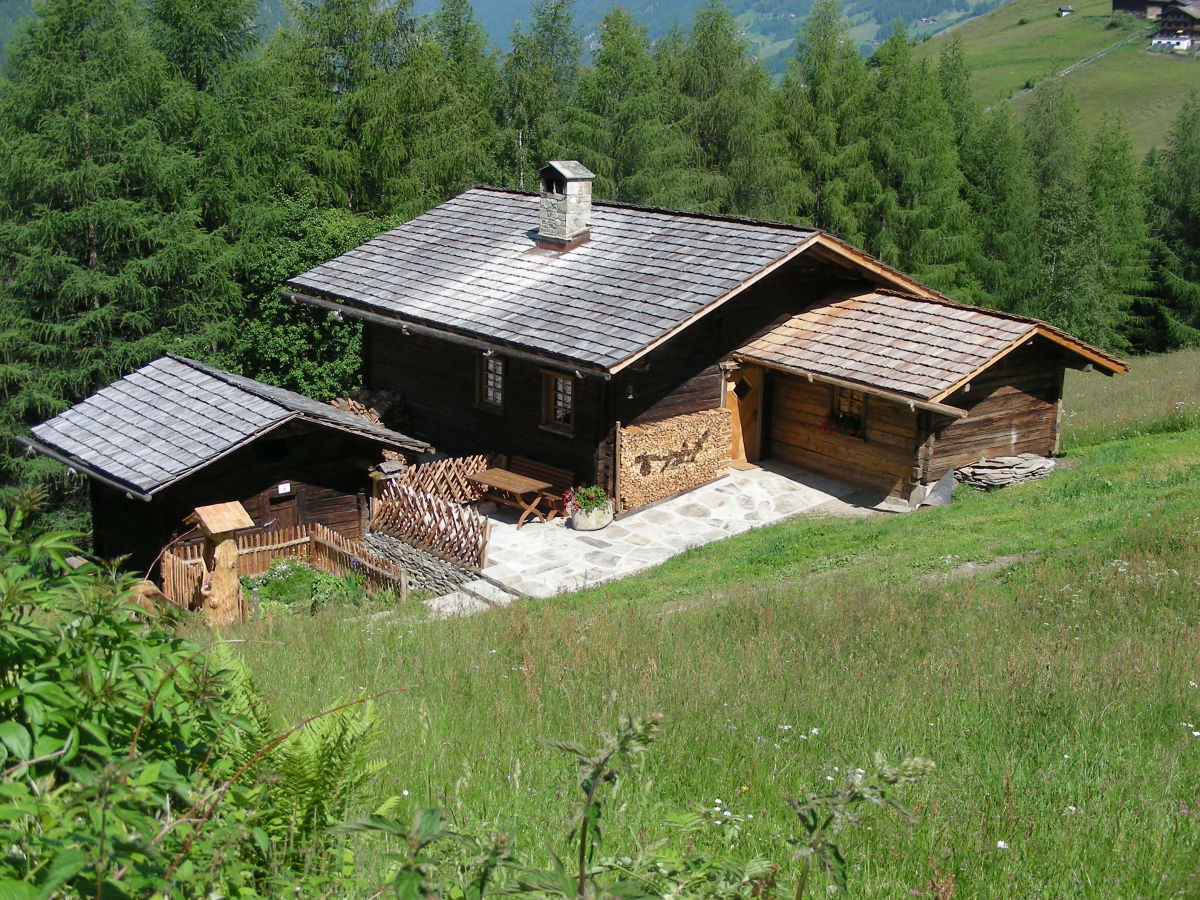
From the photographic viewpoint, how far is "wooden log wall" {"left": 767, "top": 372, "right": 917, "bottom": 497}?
779 inches

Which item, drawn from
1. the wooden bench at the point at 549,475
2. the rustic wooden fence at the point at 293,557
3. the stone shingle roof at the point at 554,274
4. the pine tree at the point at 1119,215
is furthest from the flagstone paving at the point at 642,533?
the pine tree at the point at 1119,215

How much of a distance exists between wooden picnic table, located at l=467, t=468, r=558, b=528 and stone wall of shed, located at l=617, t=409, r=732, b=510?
139 cm

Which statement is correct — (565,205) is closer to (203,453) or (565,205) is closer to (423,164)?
(203,453)

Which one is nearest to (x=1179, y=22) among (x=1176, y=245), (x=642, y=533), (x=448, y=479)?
(x=1176, y=245)

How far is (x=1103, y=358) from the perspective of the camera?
20.6 m

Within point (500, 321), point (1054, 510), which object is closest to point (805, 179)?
point (500, 321)

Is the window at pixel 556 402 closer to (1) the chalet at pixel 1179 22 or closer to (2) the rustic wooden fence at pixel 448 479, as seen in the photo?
(2) the rustic wooden fence at pixel 448 479

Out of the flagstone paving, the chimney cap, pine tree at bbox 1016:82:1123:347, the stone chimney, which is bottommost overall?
pine tree at bbox 1016:82:1123:347

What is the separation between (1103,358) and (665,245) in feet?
26.8

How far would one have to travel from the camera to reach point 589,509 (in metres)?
19.4

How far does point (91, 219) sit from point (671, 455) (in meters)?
16.6

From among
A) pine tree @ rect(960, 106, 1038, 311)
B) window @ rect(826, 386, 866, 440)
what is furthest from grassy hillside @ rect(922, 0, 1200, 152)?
window @ rect(826, 386, 866, 440)

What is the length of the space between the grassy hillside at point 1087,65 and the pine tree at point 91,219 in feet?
276

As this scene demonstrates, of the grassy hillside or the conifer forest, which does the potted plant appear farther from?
the grassy hillside
